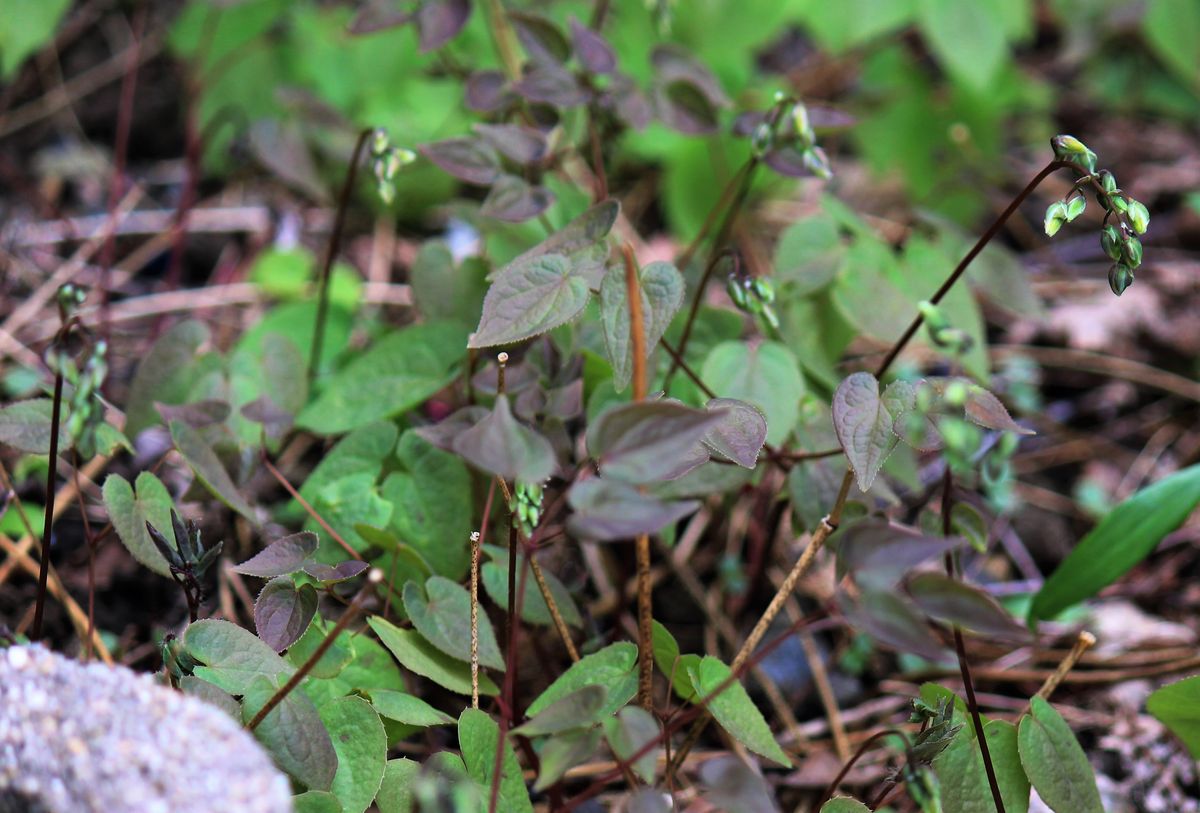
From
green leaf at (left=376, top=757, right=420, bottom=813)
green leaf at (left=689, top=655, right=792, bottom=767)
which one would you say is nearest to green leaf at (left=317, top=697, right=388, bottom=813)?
green leaf at (left=376, top=757, right=420, bottom=813)

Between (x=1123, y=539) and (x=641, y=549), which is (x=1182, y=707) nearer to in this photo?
(x=1123, y=539)

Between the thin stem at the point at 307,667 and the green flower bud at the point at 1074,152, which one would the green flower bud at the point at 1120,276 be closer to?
the green flower bud at the point at 1074,152

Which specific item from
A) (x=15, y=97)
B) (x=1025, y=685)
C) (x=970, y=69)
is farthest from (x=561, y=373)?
(x=15, y=97)

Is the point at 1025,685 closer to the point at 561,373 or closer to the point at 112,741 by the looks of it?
the point at 561,373

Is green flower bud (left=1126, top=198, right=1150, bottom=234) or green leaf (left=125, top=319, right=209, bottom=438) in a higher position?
green flower bud (left=1126, top=198, right=1150, bottom=234)

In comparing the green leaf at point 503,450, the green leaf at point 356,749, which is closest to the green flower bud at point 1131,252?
the green leaf at point 503,450

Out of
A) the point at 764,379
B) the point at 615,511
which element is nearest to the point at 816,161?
the point at 764,379

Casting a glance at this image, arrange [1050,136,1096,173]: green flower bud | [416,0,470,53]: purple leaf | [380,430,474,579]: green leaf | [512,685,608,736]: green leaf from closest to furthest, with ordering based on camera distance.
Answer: [512,685,608,736]: green leaf → [1050,136,1096,173]: green flower bud → [380,430,474,579]: green leaf → [416,0,470,53]: purple leaf

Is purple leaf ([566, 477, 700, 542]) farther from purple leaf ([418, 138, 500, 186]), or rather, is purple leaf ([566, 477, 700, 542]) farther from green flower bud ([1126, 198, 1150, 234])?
purple leaf ([418, 138, 500, 186])
